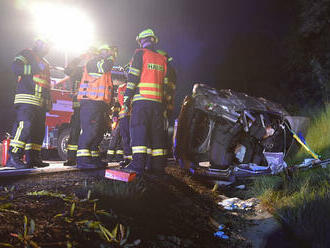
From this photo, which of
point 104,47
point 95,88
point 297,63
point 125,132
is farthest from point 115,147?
point 297,63

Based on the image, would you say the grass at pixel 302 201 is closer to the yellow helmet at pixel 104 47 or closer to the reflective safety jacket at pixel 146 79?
the reflective safety jacket at pixel 146 79

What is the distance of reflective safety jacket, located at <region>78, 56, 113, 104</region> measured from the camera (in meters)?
4.56

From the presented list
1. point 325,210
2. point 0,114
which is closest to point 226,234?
point 325,210

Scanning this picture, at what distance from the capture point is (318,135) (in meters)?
5.39

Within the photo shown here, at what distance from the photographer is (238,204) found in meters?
3.20

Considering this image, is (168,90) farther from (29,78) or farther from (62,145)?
(62,145)

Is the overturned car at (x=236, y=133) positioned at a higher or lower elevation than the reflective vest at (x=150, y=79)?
lower

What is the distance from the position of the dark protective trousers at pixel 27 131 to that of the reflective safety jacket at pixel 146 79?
172 centimetres

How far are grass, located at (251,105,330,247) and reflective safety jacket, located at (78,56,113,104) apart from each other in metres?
2.89

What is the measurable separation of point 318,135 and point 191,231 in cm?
437

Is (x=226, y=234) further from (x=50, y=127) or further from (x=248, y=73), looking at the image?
(x=248, y=73)

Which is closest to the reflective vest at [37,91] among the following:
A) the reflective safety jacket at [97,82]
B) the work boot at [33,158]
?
the reflective safety jacket at [97,82]

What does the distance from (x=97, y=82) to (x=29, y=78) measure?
115cm

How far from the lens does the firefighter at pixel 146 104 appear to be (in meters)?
4.02
